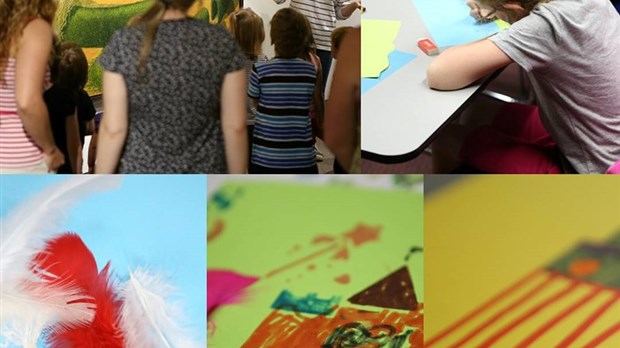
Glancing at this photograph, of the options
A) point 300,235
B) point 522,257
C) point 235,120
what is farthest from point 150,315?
point 522,257

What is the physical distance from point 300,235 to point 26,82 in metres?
0.81

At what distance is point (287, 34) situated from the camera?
78.0 inches

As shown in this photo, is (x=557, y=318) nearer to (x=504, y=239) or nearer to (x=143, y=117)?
(x=504, y=239)

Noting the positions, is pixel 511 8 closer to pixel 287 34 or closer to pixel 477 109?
pixel 477 109

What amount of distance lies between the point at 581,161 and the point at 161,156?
1.12 meters

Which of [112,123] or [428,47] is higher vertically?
Answer: [428,47]

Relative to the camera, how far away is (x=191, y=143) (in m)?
1.94

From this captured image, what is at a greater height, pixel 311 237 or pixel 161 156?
pixel 161 156

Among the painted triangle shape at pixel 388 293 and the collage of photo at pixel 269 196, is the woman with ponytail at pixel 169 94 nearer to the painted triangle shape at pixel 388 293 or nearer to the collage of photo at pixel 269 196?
the collage of photo at pixel 269 196

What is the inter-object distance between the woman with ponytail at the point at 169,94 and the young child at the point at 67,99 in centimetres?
7

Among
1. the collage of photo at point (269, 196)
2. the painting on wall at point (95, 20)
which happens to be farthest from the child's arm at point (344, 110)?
the painting on wall at point (95, 20)

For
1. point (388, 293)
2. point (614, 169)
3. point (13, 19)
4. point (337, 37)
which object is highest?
point (13, 19)

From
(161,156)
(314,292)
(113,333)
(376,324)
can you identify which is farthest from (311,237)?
(113,333)

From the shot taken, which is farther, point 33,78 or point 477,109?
point 477,109
